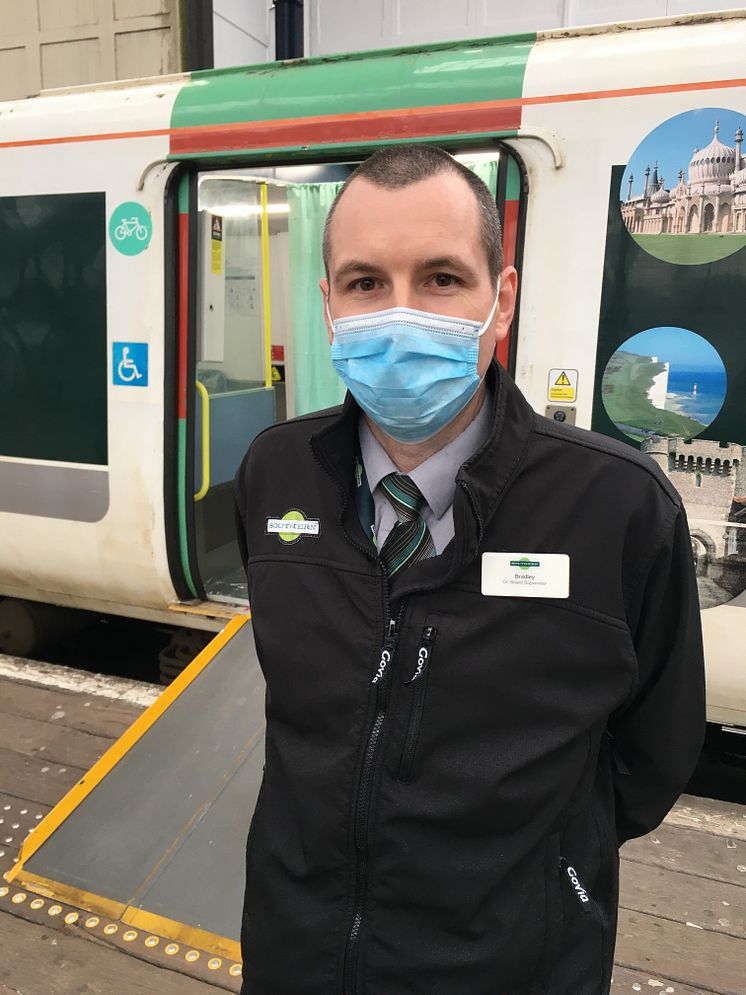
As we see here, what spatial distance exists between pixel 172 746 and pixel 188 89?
2.54 metres

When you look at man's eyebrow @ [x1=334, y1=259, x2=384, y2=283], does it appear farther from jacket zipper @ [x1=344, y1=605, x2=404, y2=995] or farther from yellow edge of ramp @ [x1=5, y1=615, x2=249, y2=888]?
yellow edge of ramp @ [x1=5, y1=615, x2=249, y2=888]

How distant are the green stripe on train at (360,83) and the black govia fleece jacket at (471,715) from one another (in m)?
1.99

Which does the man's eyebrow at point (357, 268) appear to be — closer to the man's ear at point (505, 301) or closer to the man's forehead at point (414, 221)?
the man's forehead at point (414, 221)

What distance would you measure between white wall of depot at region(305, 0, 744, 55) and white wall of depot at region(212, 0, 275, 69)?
501 mm

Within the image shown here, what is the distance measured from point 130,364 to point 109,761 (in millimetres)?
1659

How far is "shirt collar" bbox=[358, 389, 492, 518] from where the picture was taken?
116cm

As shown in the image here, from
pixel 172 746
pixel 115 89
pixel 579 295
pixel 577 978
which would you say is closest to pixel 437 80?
pixel 579 295

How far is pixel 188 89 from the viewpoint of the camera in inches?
125

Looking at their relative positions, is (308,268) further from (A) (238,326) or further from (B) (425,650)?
(B) (425,650)

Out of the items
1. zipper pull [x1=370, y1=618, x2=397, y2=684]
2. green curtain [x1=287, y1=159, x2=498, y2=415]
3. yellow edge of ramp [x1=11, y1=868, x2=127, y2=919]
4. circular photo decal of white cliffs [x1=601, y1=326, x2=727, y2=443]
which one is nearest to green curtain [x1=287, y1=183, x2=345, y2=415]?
green curtain [x1=287, y1=159, x2=498, y2=415]

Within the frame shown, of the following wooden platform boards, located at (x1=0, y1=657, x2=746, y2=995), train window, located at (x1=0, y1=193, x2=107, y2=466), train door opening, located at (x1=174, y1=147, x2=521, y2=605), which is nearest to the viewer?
wooden platform boards, located at (x1=0, y1=657, x2=746, y2=995)

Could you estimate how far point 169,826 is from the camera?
237cm

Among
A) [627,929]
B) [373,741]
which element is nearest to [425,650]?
[373,741]

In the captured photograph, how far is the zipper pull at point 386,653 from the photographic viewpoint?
1.09 m
